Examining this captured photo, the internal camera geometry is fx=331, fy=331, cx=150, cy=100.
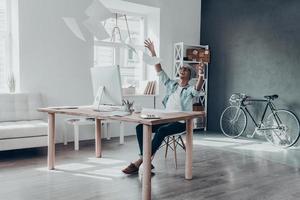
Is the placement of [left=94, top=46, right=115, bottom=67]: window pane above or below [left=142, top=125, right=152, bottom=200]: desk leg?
above

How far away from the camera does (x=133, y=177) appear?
11.4ft

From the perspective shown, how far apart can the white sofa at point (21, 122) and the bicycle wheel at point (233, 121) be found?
3.43m

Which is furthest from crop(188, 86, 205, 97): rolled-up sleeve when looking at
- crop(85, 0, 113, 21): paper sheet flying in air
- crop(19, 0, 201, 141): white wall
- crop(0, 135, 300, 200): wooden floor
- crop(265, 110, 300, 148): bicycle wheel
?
crop(265, 110, 300, 148): bicycle wheel

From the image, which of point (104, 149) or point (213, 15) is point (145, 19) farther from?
point (104, 149)

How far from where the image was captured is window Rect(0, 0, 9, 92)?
488 cm

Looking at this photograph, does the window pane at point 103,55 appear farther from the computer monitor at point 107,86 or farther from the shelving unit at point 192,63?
the computer monitor at point 107,86

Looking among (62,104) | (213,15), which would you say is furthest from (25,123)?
(213,15)

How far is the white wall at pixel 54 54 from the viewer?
4.80 metres

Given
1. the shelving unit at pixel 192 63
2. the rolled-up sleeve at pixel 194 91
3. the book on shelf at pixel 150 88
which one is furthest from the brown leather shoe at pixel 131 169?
the shelving unit at pixel 192 63

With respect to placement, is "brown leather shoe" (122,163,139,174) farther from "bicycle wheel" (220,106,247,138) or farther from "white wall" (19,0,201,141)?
"bicycle wheel" (220,106,247,138)

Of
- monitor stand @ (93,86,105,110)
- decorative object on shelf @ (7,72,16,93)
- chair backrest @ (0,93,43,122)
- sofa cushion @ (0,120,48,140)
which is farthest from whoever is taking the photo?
decorative object on shelf @ (7,72,16,93)

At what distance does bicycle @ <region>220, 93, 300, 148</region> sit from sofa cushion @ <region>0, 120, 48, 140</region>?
348 centimetres

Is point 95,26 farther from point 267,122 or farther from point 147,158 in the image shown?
point 267,122

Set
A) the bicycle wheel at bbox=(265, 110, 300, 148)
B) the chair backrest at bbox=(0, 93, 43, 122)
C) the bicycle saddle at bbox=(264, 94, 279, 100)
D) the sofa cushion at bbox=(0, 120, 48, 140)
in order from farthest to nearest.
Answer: the bicycle saddle at bbox=(264, 94, 279, 100) < the bicycle wheel at bbox=(265, 110, 300, 148) < the chair backrest at bbox=(0, 93, 43, 122) < the sofa cushion at bbox=(0, 120, 48, 140)
